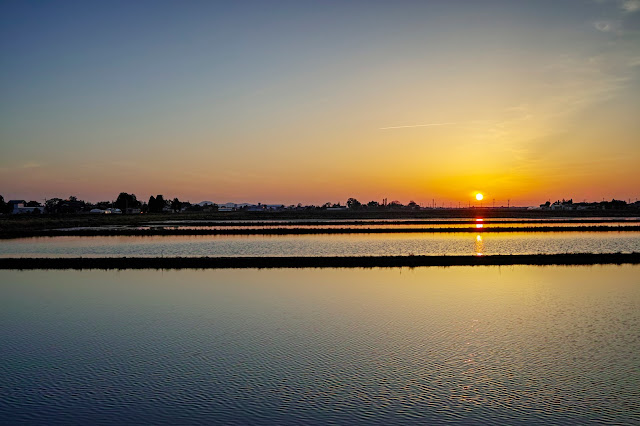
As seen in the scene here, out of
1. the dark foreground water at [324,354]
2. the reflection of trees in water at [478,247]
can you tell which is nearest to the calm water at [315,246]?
the reflection of trees in water at [478,247]

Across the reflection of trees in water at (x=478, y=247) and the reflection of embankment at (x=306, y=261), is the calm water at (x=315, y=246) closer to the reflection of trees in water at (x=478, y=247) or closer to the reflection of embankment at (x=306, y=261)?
the reflection of trees in water at (x=478, y=247)

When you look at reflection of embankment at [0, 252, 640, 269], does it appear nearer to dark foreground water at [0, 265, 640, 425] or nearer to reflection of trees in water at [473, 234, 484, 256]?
reflection of trees in water at [473, 234, 484, 256]

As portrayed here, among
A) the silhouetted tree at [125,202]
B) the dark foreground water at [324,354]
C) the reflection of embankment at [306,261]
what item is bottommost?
the dark foreground water at [324,354]

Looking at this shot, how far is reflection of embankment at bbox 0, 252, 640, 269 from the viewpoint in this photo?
28172 millimetres

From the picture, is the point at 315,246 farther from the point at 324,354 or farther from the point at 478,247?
the point at 324,354

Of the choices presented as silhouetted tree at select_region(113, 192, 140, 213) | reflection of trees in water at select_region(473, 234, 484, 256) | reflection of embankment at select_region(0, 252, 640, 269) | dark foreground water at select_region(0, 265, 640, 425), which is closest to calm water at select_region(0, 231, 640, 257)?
reflection of trees in water at select_region(473, 234, 484, 256)

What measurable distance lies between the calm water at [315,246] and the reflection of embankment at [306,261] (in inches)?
153

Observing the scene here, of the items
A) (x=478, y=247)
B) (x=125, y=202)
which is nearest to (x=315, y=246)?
(x=478, y=247)

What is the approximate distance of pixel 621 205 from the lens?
17362 cm

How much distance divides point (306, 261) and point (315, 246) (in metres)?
10.1

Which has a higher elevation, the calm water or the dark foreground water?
the calm water

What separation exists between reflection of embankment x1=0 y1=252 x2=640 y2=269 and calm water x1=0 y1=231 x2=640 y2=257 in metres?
3.90

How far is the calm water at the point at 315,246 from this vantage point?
112 ft

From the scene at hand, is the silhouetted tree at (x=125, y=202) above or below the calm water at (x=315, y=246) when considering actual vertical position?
above
